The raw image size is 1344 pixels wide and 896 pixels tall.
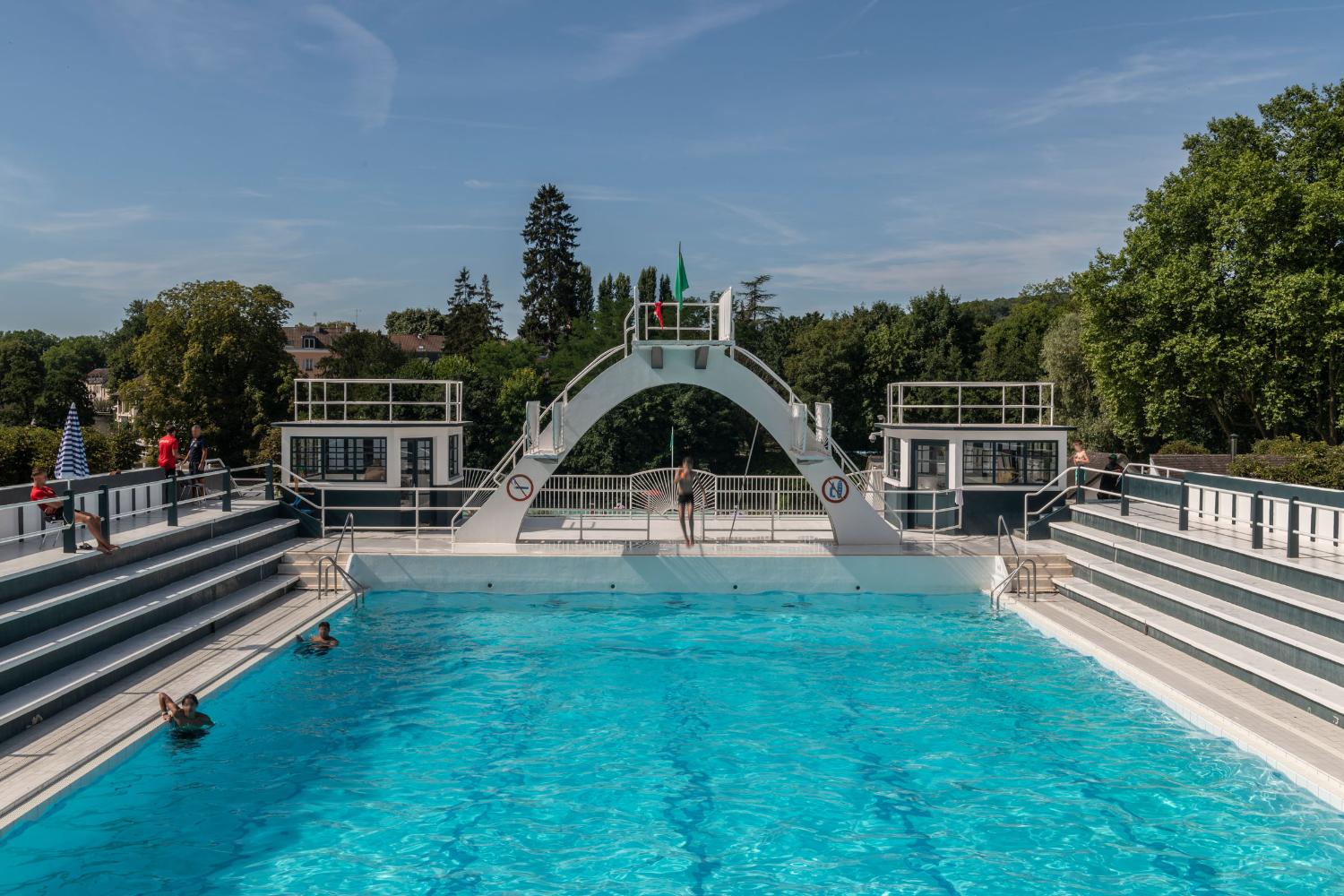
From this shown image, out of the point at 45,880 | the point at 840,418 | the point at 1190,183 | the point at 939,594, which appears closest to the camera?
the point at 45,880

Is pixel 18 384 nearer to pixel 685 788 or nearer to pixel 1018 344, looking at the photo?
pixel 1018 344

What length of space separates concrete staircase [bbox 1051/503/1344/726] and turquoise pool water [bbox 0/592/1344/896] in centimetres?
131

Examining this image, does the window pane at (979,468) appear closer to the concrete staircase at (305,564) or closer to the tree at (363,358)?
the concrete staircase at (305,564)

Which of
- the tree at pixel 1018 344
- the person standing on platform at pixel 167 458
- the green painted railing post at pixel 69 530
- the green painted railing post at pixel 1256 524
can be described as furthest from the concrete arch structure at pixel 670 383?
the tree at pixel 1018 344

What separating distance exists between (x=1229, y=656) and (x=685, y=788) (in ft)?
24.1

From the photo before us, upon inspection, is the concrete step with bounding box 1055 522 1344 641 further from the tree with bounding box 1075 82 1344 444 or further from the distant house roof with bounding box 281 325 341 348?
the distant house roof with bounding box 281 325 341 348

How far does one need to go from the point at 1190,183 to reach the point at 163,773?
34.7 meters

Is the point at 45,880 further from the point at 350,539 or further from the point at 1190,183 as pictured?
the point at 1190,183

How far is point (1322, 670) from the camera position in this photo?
427 inches

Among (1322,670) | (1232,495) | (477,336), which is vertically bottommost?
(1322,670)

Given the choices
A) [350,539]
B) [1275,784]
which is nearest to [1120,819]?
[1275,784]

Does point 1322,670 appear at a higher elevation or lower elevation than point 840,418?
lower

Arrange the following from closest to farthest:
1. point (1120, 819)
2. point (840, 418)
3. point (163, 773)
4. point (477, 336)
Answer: point (1120, 819) < point (163, 773) < point (840, 418) < point (477, 336)

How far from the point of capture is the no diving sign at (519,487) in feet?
61.7
